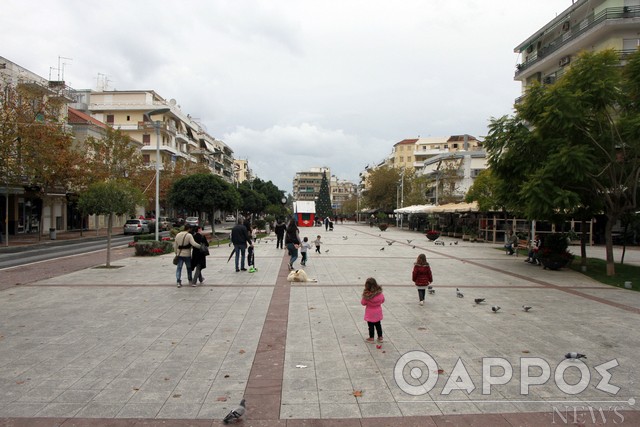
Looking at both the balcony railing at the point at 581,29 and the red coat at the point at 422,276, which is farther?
the balcony railing at the point at 581,29

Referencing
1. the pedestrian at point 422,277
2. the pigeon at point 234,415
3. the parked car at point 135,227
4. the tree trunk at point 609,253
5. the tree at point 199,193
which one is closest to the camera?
the pigeon at point 234,415

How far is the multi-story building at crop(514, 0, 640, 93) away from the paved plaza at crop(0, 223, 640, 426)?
2163 cm

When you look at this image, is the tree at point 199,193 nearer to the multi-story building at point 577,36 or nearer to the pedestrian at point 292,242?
the pedestrian at point 292,242

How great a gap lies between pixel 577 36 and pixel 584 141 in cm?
2059

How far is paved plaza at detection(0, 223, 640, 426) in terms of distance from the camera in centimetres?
470

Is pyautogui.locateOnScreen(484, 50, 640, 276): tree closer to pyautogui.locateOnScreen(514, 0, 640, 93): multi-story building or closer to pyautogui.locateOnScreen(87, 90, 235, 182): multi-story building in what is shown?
pyautogui.locateOnScreen(514, 0, 640, 93): multi-story building

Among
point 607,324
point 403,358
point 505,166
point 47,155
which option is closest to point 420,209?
point 505,166

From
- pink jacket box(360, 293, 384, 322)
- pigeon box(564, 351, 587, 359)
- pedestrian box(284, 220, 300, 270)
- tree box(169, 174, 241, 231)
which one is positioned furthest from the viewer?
tree box(169, 174, 241, 231)

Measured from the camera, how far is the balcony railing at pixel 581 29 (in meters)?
29.3

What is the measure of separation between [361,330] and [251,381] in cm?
280

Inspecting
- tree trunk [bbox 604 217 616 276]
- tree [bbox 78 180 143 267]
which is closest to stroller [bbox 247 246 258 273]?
tree [bbox 78 180 143 267]

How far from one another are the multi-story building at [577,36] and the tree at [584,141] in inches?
426

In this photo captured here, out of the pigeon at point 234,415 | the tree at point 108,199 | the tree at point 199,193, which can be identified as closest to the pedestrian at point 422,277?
the pigeon at point 234,415

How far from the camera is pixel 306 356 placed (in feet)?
21.0
